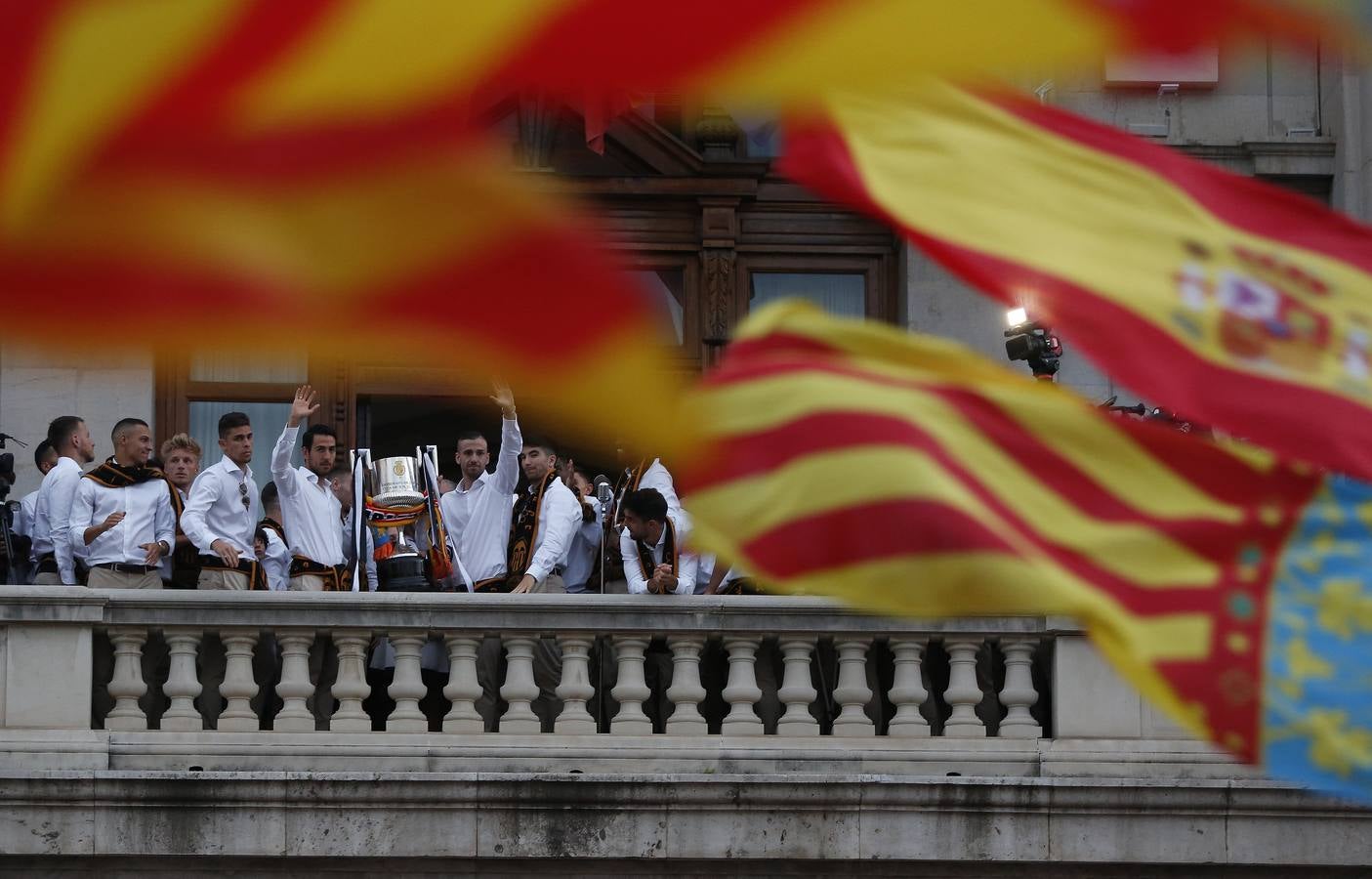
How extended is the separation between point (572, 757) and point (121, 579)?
9.51 feet

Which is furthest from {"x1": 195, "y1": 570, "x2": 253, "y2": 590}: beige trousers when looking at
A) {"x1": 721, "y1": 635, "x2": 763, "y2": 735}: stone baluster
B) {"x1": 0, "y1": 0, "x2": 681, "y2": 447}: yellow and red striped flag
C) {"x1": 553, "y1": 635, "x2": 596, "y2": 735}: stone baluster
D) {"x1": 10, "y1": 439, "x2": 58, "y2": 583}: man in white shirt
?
{"x1": 0, "y1": 0, "x2": 681, "y2": 447}: yellow and red striped flag

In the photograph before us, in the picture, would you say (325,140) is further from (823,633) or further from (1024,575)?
(823,633)

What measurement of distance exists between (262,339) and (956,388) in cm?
277

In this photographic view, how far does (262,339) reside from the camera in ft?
13.0

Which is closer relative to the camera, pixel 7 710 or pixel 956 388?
pixel 956 388

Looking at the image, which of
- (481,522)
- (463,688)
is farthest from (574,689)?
(481,522)

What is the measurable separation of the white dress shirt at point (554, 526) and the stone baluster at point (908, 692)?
2.06 m

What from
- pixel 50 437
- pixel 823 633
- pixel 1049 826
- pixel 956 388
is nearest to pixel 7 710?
pixel 50 437

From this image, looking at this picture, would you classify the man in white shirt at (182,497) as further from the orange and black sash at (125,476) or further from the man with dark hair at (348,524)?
the man with dark hair at (348,524)

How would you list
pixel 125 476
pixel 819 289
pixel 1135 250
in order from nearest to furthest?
pixel 1135 250, pixel 125 476, pixel 819 289

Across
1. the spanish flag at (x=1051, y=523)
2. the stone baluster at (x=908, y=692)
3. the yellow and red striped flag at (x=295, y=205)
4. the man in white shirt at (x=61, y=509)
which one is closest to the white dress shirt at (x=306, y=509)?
the man in white shirt at (x=61, y=509)

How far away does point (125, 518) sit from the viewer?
16.4 metres

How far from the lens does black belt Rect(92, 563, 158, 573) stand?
648 inches

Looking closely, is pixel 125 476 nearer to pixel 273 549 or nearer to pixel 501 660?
pixel 273 549
